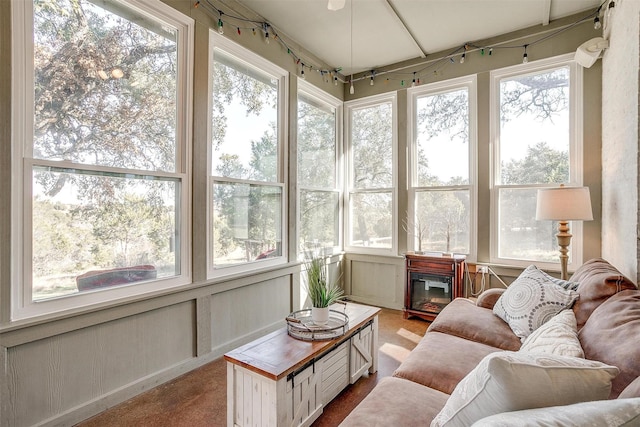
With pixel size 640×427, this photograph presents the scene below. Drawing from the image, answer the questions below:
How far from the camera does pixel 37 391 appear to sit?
1.76m

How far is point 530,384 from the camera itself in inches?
33.3

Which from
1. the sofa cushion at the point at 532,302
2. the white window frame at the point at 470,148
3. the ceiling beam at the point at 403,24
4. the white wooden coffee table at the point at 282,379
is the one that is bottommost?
the white wooden coffee table at the point at 282,379

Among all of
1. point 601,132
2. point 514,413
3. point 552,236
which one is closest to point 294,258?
point 552,236

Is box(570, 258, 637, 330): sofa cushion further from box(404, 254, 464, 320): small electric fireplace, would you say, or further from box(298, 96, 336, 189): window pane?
box(298, 96, 336, 189): window pane

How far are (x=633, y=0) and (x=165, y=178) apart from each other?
3.31m

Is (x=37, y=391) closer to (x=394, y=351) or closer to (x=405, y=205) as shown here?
(x=394, y=351)

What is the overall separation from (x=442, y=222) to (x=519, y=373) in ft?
10.1

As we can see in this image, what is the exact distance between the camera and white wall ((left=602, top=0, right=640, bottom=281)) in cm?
195

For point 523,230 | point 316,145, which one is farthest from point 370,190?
point 523,230

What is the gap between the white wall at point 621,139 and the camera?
6.41 ft

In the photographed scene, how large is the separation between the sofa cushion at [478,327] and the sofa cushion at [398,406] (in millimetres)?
711

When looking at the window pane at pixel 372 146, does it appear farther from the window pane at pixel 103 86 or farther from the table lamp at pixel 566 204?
the window pane at pixel 103 86

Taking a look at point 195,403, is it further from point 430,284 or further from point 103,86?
point 430,284


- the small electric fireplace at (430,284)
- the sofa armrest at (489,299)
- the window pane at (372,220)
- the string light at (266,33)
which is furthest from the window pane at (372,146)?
the sofa armrest at (489,299)
